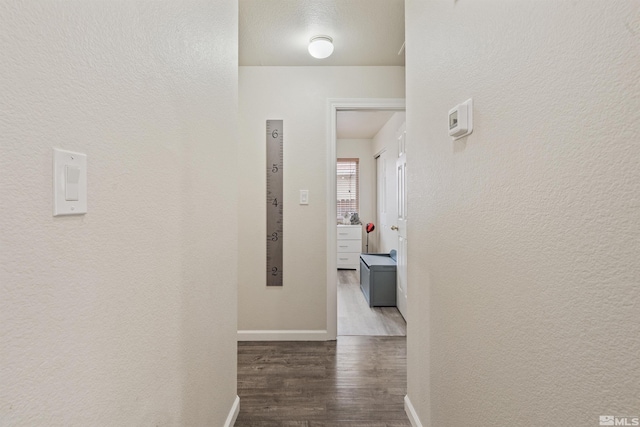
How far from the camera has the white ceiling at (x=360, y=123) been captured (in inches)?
193

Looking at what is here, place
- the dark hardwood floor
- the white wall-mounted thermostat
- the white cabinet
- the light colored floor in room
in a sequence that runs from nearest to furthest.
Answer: the white wall-mounted thermostat
the dark hardwood floor
the light colored floor in room
the white cabinet

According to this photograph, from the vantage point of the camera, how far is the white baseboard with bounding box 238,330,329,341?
299 centimetres

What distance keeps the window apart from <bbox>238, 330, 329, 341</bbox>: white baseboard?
4033 mm

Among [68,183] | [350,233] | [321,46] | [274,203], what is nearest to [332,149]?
[274,203]

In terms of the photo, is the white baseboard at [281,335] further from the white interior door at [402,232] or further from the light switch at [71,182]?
the light switch at [71,182]

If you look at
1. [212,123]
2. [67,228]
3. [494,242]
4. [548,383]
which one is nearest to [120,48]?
[67,228]

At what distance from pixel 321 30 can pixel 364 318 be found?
2.73 meters

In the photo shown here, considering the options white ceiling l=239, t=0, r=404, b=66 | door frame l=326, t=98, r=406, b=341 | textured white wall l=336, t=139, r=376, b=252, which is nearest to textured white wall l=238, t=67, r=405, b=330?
door frame l=326, t=98, r=406, b=341

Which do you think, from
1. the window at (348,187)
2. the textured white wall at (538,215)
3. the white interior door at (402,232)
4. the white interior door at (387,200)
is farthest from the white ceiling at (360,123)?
the textured white wall at (538,215)

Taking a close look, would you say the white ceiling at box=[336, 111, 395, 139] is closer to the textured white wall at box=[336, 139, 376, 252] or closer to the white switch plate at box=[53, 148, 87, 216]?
the textured white wall at box=[336, 139, 376, 252]

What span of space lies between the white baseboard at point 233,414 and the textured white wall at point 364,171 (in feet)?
16.8

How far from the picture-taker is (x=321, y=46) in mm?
2508

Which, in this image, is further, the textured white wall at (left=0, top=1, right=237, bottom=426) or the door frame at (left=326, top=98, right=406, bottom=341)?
the door frame at (left=326, top=98, right=406, bottom=341)

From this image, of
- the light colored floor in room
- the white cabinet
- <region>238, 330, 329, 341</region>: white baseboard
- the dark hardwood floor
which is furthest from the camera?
the white cabinet
